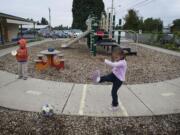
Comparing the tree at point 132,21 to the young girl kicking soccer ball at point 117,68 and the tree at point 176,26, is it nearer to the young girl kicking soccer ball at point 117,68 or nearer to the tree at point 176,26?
the tree at point 176,26

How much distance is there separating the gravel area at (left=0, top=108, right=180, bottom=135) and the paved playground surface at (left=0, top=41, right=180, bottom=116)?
28 cm

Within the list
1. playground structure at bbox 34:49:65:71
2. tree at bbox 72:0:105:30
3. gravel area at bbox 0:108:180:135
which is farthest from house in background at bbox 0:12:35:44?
gravel area at bbox 0:108:180:135

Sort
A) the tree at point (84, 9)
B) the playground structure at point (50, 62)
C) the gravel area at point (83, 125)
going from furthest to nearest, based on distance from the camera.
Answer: the tree at point (84, 9)
the playground structure at point (50, 62)
the gravel area at point (83, 125)

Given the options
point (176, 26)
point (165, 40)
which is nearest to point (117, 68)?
point (165, 40)

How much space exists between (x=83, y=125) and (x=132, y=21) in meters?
43.0

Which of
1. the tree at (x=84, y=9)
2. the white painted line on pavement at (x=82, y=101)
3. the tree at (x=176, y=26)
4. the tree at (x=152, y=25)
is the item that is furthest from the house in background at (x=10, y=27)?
the tree at (x=152, y=25)

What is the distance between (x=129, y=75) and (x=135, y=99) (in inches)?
115

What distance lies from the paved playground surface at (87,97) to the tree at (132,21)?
128ft

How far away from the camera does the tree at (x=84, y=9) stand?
30.8 m

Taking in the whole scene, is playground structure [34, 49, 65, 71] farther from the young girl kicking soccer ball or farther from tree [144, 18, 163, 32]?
tree [144, 18, 163, 32]

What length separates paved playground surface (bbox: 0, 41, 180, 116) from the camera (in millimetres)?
5094

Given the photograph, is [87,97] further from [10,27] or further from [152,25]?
[152,25]

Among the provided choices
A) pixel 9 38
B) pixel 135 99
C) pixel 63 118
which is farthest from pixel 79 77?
pixel 9 38

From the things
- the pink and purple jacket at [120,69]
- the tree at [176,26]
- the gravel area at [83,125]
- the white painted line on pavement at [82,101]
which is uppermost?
the tree at [176,26]
